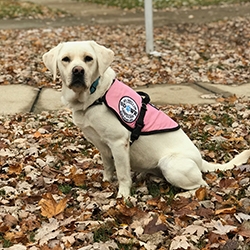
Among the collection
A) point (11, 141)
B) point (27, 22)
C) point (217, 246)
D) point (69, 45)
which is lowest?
point (27, 22)

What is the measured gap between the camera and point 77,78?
411 cm

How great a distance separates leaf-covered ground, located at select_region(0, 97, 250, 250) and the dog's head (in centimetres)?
107

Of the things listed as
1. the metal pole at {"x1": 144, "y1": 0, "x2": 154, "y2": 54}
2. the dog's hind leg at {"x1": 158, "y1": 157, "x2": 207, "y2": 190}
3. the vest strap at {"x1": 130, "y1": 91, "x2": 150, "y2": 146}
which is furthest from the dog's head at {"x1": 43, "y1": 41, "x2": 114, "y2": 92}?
the metal pole at {"x1": 144, "y1": 0, "x2": 154, "y2": 54}

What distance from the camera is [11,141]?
6211 millimetres

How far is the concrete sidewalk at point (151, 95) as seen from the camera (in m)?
7.57

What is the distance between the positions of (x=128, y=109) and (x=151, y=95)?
12.5ft

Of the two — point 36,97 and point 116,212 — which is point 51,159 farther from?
point 36,97

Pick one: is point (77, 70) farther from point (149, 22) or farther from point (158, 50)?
point (158, 50)

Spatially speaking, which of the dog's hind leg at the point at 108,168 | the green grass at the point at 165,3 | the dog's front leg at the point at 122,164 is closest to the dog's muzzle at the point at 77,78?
the dog's front leg at the point at 122,164

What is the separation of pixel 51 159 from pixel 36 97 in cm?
277

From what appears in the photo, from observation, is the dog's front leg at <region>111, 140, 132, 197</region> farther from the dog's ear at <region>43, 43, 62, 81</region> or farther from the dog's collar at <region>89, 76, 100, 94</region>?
the dog's ear at <region>43, 43, 62, 81</region>

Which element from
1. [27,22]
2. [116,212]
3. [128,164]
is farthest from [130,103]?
[27,22]

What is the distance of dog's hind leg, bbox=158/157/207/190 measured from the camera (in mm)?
4344

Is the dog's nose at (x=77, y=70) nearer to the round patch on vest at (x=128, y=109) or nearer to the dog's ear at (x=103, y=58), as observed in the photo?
the dog's ear at (x=103, y=58)
